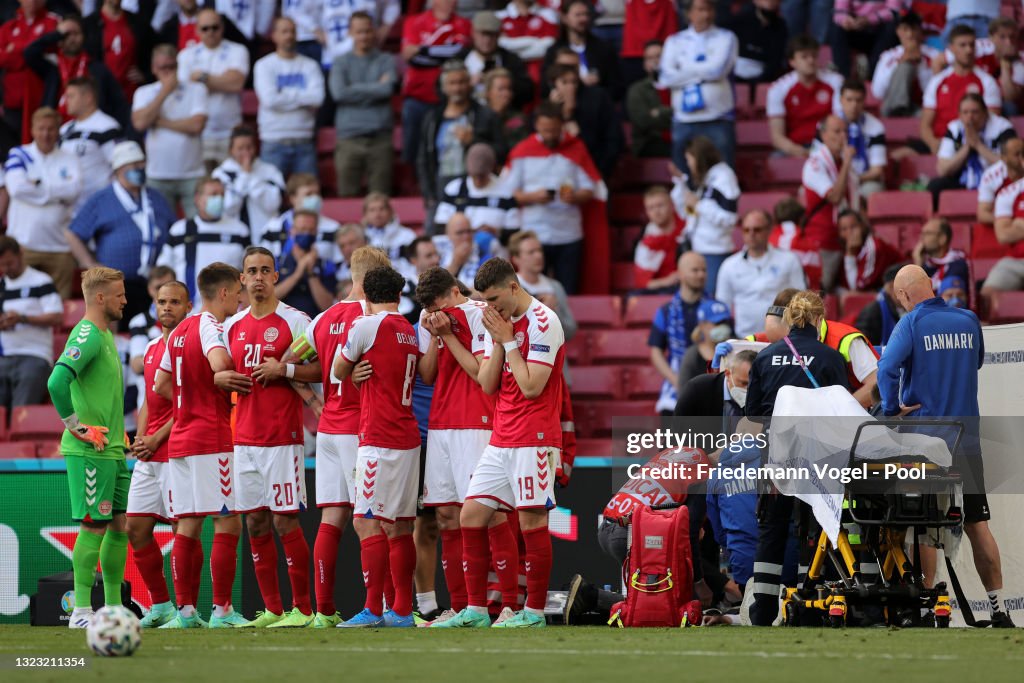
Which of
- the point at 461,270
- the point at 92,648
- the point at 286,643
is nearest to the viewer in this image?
the point at 92,648

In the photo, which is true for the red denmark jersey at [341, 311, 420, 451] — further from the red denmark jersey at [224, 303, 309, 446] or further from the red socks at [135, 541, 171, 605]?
the red socks at [135, 541, 171, 605]

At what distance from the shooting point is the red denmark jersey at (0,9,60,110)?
1795 cm

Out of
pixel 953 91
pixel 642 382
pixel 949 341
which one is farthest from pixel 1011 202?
pixel 949 341

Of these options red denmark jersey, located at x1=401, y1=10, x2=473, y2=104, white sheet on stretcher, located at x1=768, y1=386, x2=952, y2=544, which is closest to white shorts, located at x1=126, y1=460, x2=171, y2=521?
white sheet on stretcher, located at x1=768, y1=386, x2=952, y2=544

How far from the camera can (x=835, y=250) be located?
570 inches

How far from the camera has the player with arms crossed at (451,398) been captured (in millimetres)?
9570

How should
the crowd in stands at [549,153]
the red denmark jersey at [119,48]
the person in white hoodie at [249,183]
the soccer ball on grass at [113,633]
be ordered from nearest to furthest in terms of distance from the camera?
the soccer ball on grass at [113,633]
the crowd in stands at [549,153]
the person in white hoodie at [249,183]
the red denmark jersey at [119,48]

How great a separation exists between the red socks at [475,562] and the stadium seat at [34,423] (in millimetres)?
6532

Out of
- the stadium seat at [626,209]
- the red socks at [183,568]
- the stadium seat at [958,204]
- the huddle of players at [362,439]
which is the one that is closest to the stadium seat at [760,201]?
the stadium seat at [626,209]

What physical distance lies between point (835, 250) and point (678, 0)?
497 cm

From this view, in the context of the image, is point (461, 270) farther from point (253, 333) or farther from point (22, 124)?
point (22, 124)

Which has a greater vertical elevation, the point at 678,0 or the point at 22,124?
the point at 678,0

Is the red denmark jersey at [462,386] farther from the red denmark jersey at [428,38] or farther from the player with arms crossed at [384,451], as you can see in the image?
the red denmark jersey at [428,38]

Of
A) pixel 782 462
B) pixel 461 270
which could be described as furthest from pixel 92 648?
pixel 461 270
